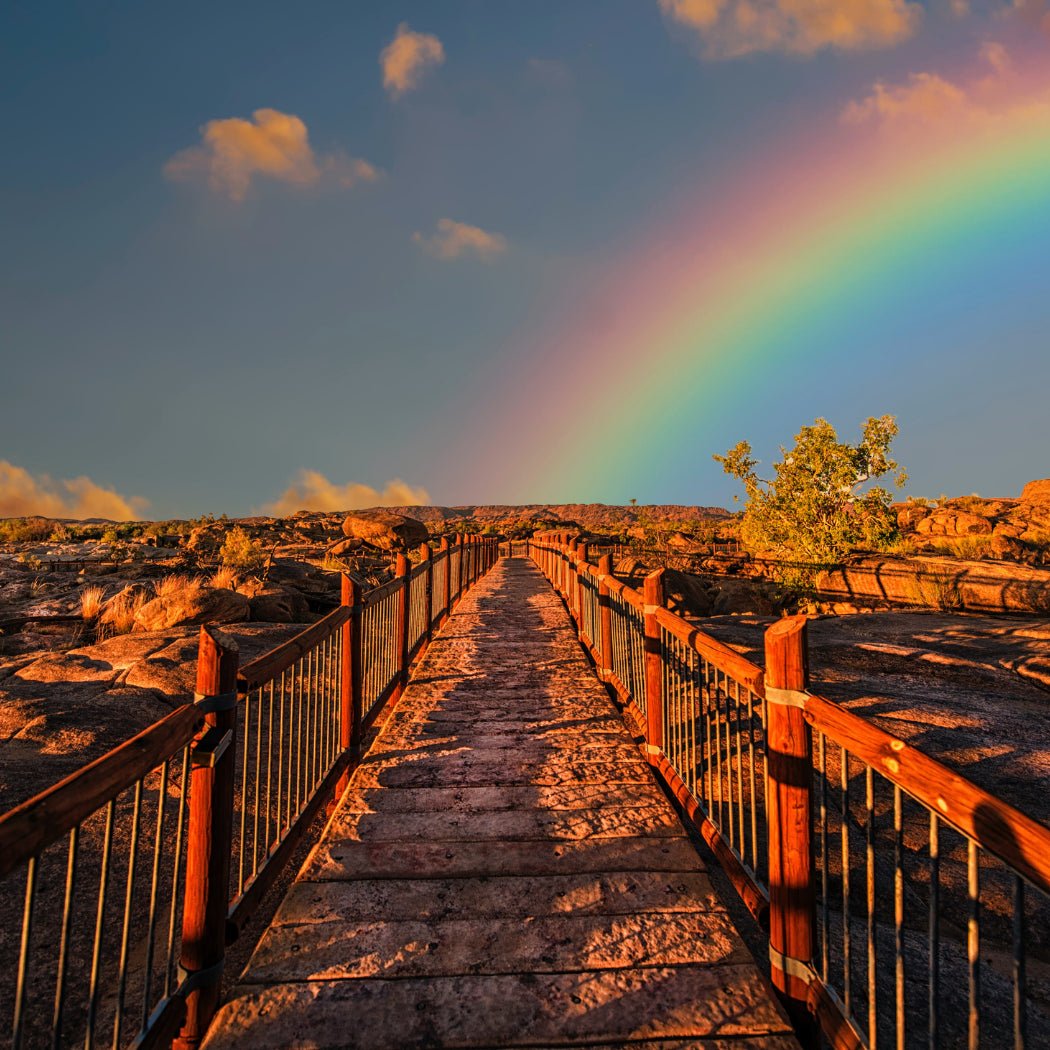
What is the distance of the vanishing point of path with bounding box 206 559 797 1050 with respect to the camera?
2305 mm

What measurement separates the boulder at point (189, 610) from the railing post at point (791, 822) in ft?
35.4

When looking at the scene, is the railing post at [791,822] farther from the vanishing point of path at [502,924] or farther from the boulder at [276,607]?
the boulder at [276,607]

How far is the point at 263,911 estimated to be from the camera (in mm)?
4102

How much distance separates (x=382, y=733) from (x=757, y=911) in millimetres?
3777

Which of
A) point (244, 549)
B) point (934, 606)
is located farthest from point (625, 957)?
point (244, 549)

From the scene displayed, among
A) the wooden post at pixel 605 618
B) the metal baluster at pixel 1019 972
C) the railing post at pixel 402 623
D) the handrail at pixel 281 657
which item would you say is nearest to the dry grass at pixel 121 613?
the railing post at pixel 402 623

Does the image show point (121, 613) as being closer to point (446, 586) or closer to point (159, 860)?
point (446, 586)

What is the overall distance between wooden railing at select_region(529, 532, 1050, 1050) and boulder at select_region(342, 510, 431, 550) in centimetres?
3737

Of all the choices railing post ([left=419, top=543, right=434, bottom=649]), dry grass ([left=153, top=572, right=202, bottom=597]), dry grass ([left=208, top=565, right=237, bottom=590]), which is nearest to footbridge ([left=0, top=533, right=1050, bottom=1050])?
railing post ([left=419, top=543, right=434, bottom=649])

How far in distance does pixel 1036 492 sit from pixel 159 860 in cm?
6692

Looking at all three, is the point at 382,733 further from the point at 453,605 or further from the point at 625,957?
the point at 453,605

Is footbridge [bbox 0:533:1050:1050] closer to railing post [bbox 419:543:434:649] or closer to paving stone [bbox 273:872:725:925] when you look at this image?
paving stone [bbox 273:872:725:925]

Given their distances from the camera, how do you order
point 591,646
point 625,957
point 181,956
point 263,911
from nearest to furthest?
point 181,956 < point 625,957 < point 263,911 < point 591,646

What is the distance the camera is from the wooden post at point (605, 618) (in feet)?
24.0
